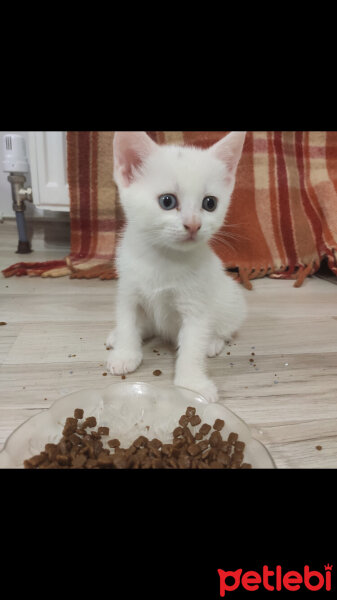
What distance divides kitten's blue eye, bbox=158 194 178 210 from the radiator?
1.19m

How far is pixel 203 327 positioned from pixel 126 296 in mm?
223

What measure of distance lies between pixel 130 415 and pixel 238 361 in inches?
16.1

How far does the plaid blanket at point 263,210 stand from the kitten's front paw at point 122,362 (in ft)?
2.78

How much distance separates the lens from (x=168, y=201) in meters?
0.85

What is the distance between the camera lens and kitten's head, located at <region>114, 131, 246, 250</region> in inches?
32.9

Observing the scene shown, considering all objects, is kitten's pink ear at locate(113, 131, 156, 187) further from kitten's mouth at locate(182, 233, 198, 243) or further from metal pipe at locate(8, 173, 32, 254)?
metal pipe at locate(8, 173, 32, 254)

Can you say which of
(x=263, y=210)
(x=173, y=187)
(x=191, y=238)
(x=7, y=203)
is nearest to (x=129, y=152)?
(x=173, y=187)

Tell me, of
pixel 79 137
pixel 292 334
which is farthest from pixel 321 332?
pixel 79 137

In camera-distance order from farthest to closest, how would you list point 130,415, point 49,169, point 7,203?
point 7,203
point 49,169
point 130,415

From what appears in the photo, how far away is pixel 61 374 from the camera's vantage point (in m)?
0.98

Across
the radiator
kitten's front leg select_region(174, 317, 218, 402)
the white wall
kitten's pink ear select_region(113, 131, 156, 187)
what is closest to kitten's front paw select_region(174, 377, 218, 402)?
kitten's front leg select_region(174, 317, 218, 402)

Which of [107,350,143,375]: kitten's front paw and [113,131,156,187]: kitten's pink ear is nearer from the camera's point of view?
[113,131,156,187]: kitten's pink ear

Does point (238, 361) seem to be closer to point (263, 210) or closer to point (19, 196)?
point (263, 210)

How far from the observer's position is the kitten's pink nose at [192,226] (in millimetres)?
813
